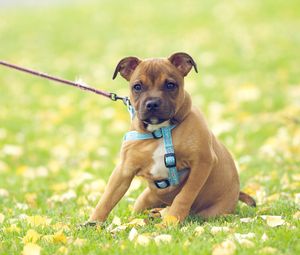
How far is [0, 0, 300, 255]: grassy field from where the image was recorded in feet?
14.3

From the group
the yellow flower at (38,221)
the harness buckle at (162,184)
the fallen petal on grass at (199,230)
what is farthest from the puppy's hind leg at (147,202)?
the fallen petal on grass at (199,230)

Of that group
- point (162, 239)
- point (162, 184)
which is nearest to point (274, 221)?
point (162, 239)

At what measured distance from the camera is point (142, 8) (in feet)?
67.6

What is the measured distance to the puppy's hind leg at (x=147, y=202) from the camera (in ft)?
17.6

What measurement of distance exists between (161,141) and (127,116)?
19.4ft

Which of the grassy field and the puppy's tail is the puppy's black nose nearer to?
the grassy field

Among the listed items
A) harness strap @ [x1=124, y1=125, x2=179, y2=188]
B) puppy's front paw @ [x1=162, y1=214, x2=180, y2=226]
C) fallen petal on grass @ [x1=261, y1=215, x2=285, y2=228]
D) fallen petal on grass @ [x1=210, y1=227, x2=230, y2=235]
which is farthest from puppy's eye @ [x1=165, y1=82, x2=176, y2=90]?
fallen petal on grass @ [x1=261, y1=215, x2=285, y2=228]

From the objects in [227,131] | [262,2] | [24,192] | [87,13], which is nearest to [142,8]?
[87,13]

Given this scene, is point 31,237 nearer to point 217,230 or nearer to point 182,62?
point 217,230

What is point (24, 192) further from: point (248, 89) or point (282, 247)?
point (248, 89)

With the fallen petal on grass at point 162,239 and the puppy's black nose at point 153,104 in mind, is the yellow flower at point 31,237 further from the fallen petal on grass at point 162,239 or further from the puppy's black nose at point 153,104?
the puppy's black nose at point 153,104

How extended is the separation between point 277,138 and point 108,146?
2294 mm

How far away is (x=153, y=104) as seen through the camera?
4.53 m

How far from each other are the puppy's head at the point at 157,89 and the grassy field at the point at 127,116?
0.80 meters
